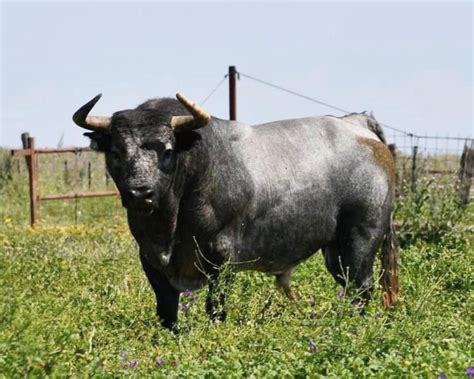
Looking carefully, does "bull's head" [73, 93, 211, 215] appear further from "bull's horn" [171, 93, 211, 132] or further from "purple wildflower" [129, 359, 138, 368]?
"purple wildflower" [129, 359, 138, 368]

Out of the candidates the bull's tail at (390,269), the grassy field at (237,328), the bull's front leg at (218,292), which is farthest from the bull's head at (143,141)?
the bull's tail at (390,269)

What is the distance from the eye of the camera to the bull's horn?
23.7ft

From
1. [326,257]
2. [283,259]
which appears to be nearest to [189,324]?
[283,259]

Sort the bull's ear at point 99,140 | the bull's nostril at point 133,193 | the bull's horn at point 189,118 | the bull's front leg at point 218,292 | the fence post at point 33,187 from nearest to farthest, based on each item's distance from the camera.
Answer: the bull's front leg at point 218,292 < the bull's nostril at point 133,193 < the bull's horn at point 189,118 < the bull's ear at point 99,140 < the fence post at point 33,187

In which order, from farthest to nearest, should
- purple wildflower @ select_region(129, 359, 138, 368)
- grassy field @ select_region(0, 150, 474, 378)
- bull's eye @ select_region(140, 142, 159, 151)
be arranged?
bull's eye @ select_region(140, 142, 159, 151)
purple wildflower @ select_region(129, 359, 138, 368)
grassy field @ select_region(0, 150, 474, 378)

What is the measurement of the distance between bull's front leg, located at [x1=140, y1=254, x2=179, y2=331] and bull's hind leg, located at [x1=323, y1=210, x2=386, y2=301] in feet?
5.11

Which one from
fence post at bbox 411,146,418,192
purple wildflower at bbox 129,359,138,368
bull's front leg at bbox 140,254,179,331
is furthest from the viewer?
fence post at bbox 411,146,418,192

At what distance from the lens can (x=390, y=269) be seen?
8.66m

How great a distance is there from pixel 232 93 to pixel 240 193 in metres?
5.36

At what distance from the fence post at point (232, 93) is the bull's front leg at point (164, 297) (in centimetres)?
537

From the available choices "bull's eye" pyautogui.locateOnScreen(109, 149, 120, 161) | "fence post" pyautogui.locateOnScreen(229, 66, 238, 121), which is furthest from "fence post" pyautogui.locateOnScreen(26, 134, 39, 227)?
"bull's eye" pyautogui.locateOnScreen(109, 149, 120, 161)

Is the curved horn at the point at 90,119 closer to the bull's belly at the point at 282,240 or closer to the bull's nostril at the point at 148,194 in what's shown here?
the bull's nostril at the point at 148,194

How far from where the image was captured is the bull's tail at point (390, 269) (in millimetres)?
8430

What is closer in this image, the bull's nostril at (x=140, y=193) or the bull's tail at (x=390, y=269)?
the bull's nostril at (x=140, y=193)
